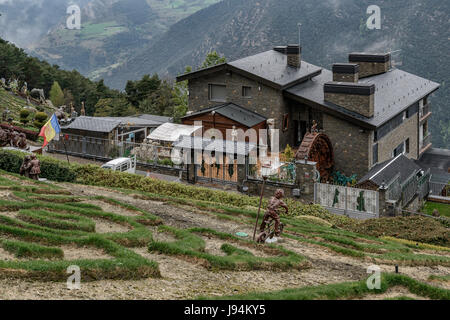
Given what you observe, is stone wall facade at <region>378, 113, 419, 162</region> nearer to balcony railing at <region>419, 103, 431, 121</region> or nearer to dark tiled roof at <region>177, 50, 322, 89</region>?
balcony railing at <region>419, 103, 431, 121</region>

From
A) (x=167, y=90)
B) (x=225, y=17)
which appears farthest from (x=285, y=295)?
(x=225, y=17)

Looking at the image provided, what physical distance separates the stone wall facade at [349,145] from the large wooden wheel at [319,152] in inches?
28.4

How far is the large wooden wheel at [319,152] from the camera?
37.9 metres

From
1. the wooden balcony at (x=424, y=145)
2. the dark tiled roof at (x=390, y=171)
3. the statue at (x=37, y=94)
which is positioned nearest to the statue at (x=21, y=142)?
the dark tiled roof at (x=390, y=171)

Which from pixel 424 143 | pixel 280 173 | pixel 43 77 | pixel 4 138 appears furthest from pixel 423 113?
pixel 43 77

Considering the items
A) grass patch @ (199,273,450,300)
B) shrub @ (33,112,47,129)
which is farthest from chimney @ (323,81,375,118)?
shrub @ (33,112,47,129)

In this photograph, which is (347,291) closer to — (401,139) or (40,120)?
(401,139)

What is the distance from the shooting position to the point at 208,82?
47625mm

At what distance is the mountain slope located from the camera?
427 feet

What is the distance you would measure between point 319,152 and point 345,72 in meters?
8.00

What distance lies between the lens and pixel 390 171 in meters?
39.5

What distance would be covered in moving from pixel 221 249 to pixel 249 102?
25.8 metres

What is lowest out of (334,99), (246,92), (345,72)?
(334,99)
